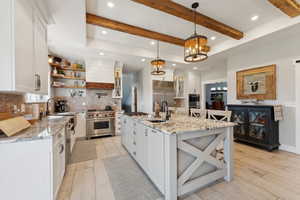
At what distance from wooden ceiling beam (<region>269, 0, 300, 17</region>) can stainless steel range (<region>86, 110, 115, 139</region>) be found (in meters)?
4.73

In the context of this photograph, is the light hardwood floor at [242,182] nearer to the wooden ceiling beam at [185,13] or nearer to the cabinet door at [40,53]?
the cabinet door at [40,53]

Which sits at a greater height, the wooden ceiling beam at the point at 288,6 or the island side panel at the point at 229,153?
the wooden ceiling beam at the point at 288,6

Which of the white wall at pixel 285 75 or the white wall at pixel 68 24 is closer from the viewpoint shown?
the white wall at pixel 68 24

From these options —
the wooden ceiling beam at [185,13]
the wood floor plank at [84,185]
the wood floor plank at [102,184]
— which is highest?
the wooden ceiling beam at [185,13]

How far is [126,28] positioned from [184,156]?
9.41 feet

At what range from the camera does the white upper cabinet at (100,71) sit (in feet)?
14.1

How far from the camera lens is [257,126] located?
3.33 meters

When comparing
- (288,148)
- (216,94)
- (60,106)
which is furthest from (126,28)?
(216,94)

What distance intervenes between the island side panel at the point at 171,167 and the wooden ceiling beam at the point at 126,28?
2.59m

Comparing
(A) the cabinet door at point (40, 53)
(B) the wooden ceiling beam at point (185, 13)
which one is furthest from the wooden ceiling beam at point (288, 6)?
(A) the cabinet door at point (40, 53)

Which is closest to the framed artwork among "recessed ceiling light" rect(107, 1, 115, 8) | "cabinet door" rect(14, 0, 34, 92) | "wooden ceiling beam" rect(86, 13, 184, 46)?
"wooden ceiling beam" rect(86, 13, 184, 46)

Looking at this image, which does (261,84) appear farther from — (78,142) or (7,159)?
(78,142)

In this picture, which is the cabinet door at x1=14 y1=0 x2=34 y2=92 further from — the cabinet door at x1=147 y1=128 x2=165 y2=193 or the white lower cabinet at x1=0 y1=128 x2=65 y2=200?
the cabinet door at x1=147 y1=128 x2=165 y2=193

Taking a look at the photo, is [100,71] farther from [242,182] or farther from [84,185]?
[242,182]
